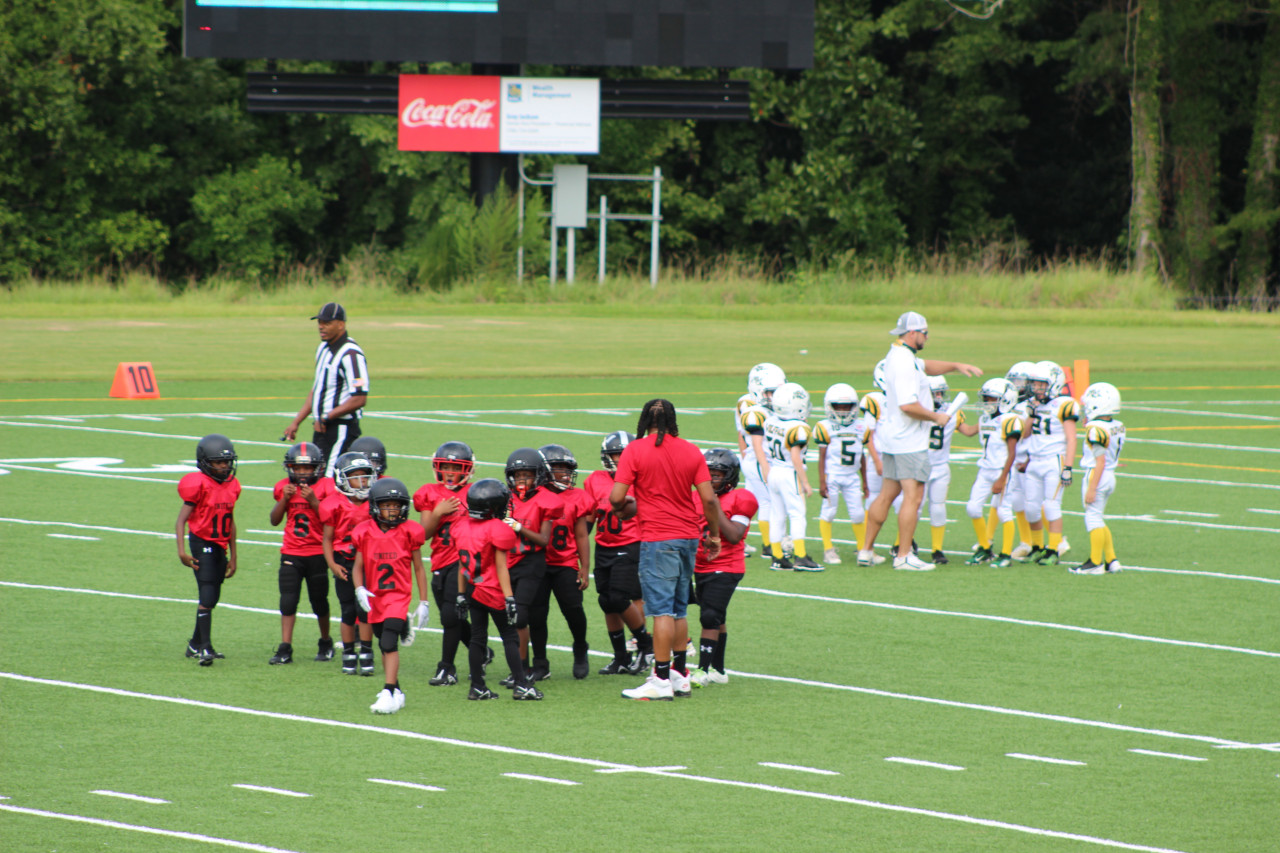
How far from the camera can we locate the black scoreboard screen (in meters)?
39.4

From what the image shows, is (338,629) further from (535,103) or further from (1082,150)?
(1082,150)

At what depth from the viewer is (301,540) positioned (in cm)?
1029

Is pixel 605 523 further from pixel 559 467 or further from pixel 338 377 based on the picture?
pixel 338 377

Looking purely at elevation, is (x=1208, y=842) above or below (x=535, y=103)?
below

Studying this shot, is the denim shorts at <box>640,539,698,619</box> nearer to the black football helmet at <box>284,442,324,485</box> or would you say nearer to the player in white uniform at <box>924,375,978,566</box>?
the black football helmet at <box>284,442,324,485</box>

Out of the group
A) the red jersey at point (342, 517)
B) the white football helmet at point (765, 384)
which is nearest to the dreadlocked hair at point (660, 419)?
the red jersey at point (342, 517)

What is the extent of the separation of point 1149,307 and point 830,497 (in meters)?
33.3

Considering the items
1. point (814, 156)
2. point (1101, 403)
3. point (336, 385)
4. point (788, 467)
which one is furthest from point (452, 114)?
point (1101, 403)

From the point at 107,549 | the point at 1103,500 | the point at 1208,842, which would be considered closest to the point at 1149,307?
the point at 1103,500

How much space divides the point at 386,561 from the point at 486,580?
580mm

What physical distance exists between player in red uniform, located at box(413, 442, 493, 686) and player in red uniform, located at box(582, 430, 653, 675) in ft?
2.55

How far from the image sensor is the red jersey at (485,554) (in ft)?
30.8

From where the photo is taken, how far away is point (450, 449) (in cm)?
977

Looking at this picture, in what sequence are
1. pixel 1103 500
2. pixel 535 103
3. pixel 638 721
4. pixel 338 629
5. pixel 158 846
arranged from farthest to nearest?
pixel 535 103
pixel 1103 500
pixel 338 629
pixel 638 721
pixel 158 846
